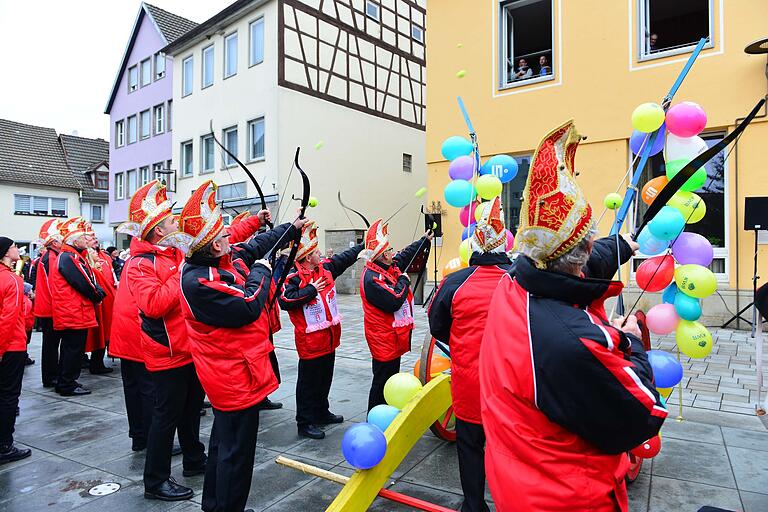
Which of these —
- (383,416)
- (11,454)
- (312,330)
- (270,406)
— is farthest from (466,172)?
(11,454)

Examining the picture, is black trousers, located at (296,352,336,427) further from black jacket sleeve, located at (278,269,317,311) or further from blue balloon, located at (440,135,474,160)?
blue balloon, located at (440,135,474,160)

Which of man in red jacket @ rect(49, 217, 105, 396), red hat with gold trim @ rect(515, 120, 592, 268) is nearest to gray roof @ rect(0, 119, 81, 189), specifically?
man in red jacket @ rect(49, 217, 105, 396)

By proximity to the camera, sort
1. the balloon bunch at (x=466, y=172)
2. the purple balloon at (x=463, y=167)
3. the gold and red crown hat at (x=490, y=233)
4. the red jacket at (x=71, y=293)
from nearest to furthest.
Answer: the gold and red crown hat at (x=490, y=233) < the balloon bunch at (x=466, y=172) < the purple balloon at (x=463, y=167) < the red jacket at (x=71, y=293)

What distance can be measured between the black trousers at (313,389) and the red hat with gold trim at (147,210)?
1.86 m

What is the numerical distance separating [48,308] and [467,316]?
600 centimetres

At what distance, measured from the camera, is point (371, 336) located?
5004 millimetres

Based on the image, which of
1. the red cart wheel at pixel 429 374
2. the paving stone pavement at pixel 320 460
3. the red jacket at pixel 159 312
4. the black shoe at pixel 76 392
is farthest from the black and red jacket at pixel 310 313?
the black shoe at pixel 76 392

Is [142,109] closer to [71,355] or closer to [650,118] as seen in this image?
[71,355]

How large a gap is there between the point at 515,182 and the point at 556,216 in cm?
1077

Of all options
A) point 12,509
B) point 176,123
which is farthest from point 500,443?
point 176,123

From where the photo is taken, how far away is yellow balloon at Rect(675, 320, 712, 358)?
3441 mm

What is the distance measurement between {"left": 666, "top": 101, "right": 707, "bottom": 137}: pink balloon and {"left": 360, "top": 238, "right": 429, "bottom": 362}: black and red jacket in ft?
8.42

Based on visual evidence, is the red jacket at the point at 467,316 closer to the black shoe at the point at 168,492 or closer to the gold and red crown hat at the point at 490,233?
the gold and red crown hat at the point at 490,233

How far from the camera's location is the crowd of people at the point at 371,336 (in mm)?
1738
